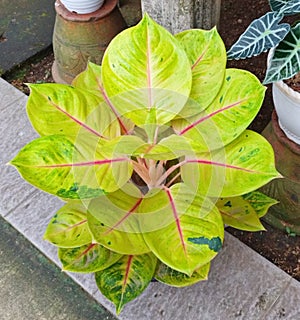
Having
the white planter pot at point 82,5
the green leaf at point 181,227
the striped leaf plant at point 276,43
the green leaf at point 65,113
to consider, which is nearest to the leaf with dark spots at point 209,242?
the green leaf at point 181,227

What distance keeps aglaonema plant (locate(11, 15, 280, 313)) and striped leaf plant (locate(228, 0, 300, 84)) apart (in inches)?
5.5

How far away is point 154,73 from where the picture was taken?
1249 millimetres

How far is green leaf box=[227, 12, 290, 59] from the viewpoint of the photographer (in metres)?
1.38

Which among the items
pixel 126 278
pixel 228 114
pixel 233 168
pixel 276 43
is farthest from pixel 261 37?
pixel 126 278

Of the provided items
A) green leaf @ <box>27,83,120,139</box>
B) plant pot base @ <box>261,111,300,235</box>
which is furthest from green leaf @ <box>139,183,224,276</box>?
plant pot base @ <box>261,111,300,235</box>

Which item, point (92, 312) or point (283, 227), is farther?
point (283, 227)

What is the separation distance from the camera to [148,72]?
1.25 m

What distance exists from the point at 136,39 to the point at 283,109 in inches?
21.5

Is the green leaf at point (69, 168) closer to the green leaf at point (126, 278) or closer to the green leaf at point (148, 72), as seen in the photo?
the green leaf at point (148, 72)

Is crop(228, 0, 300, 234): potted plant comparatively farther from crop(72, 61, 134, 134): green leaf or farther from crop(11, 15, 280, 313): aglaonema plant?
crop(72, 61, 134, 134): green leaf

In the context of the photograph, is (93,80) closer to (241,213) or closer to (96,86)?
(96,86)

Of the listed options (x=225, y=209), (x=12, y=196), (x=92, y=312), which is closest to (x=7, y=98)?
(x=12, y=196)

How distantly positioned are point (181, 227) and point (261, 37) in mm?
578

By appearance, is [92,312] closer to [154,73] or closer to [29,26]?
[154,73]
